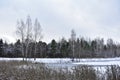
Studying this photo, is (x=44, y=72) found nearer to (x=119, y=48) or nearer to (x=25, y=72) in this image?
(x=25, y=72)

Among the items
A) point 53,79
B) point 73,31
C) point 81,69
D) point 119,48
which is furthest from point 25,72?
point 119,48

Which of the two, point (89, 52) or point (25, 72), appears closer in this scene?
point (25, 72)

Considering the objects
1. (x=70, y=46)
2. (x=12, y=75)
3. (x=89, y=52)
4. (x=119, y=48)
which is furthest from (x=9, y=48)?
(x=12, y=75)

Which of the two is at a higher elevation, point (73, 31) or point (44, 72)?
point (73, 31)

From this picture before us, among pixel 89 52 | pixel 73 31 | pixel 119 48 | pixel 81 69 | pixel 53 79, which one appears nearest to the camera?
pixel 53 79

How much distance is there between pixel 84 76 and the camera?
361 inches

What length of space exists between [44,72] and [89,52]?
76.2 metres

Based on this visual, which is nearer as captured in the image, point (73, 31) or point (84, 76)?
point (84, 76)

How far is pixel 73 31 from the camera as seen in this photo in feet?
238

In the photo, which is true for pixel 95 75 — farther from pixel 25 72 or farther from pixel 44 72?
pixel 25 72

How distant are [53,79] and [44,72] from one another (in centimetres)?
109

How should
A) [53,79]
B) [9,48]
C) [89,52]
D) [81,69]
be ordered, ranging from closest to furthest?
[53,79] → [81,69] → [9,48] → [89,52]

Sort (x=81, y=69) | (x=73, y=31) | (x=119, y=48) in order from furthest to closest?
(x=119, y=48) < (x=73, y=31) < (x=81, y=69)

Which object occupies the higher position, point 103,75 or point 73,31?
point 73,31
